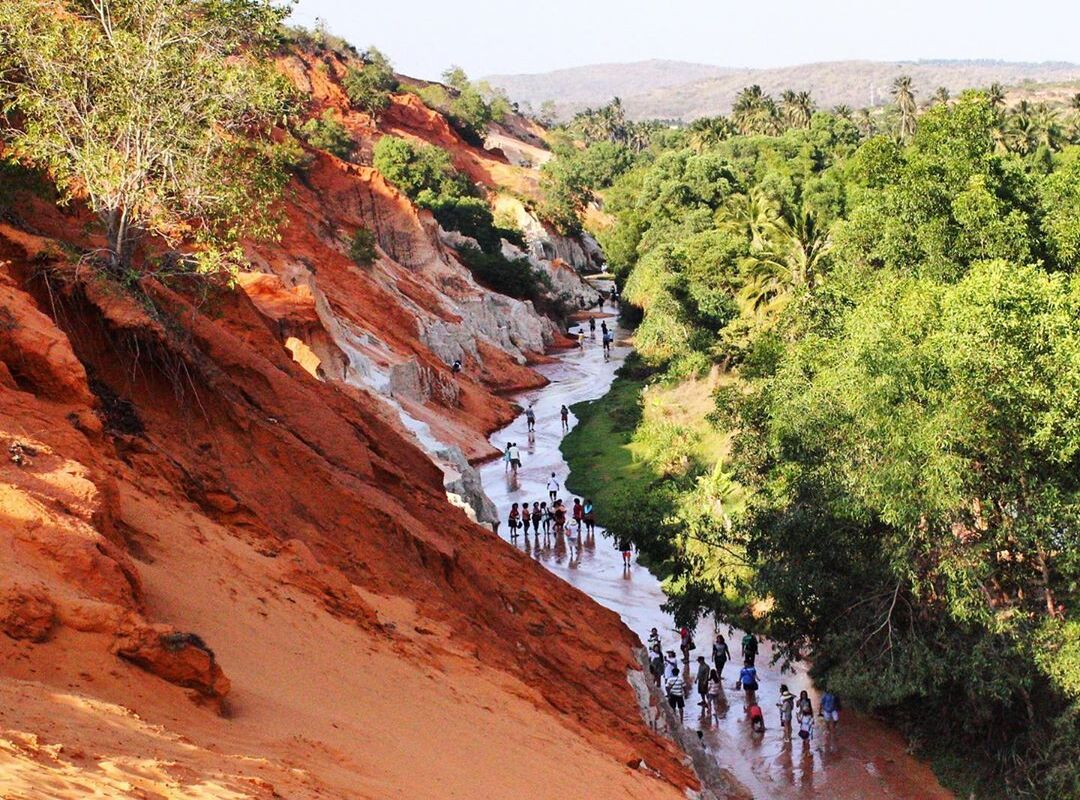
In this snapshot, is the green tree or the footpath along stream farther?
the footpath along stream

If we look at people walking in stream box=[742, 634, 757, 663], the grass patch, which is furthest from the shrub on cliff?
people walking in stream box=[742, 634, 757, 663]

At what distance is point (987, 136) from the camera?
2819 centimetres

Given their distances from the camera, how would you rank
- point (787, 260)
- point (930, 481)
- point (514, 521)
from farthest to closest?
point (787, 260) → point (514, 521) → point (930, 481)

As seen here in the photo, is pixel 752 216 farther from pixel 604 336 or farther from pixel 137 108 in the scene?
pixel 137 108

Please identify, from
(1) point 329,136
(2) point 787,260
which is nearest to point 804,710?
(2) point 787,260

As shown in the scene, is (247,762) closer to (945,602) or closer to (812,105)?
(945,602)

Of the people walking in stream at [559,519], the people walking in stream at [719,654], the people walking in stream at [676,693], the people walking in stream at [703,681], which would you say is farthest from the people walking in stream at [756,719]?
the people walking in stream at [559,519]

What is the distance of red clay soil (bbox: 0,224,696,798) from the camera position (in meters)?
8.05

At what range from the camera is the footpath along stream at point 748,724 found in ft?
60.5

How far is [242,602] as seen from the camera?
11.4 meters

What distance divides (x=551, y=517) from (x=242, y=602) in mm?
19342

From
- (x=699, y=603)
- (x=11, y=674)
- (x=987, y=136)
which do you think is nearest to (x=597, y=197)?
(x=987, y=136)

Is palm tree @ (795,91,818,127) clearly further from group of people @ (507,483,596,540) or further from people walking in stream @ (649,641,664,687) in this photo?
people walking in stream @ (649,641,664,687)

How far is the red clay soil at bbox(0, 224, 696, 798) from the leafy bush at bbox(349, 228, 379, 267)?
90.9ft
